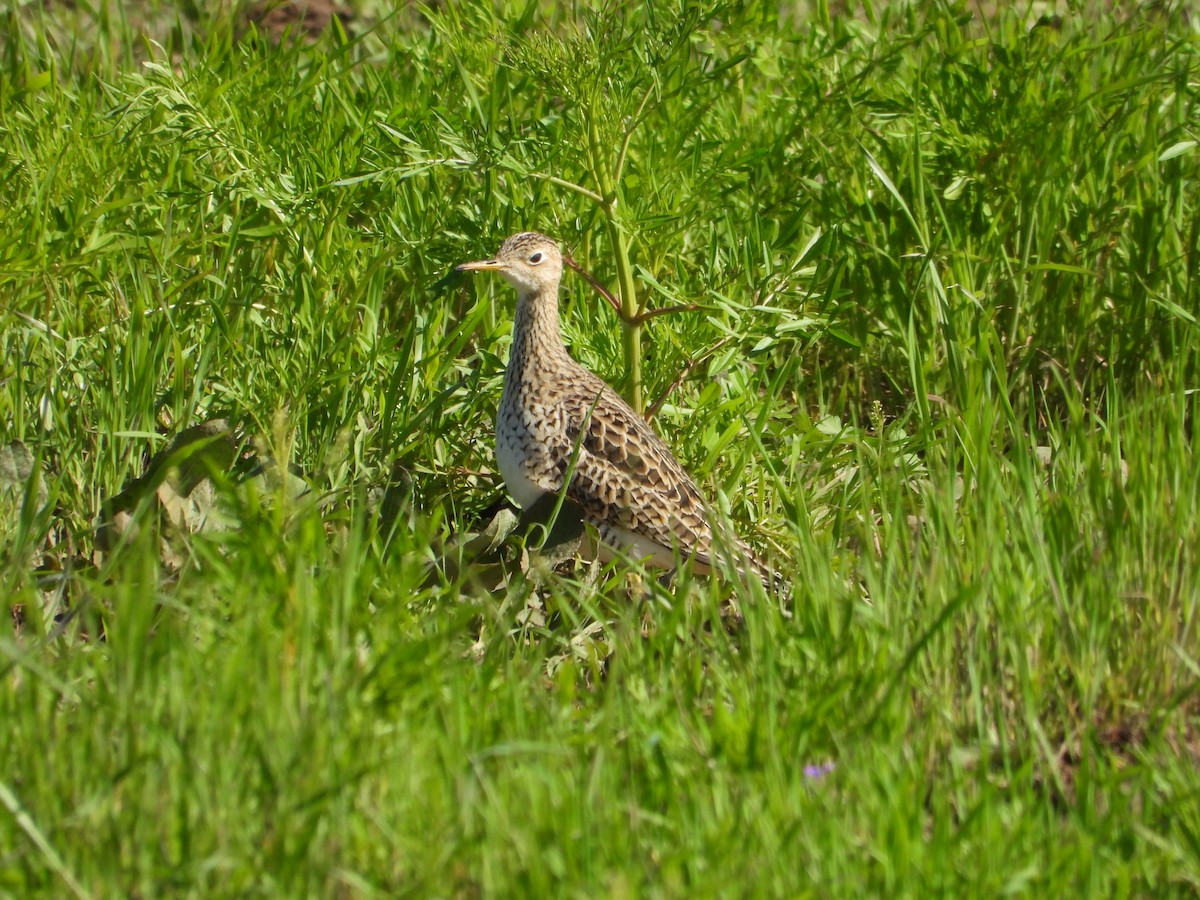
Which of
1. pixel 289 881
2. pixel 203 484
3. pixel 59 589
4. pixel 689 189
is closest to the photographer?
pixel 289 881

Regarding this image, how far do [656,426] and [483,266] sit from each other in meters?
0.93

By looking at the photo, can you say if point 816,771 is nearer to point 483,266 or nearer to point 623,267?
point 623,267

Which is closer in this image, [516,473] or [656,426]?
[516,473]

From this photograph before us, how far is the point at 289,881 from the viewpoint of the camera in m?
2.70

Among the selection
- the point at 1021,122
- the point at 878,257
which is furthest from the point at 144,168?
the point at 1021,122

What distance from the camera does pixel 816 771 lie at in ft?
10.1

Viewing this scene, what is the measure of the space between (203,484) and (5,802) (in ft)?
5.95

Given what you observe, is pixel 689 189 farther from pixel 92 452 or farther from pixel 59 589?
pixel 59 589

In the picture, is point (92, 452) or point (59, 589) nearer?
point (59, 589)

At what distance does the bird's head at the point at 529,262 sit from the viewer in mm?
5033

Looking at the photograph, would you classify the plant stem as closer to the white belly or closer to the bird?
the bird

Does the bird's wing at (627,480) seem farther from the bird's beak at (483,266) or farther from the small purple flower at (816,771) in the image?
the small purple flower at (816,771)

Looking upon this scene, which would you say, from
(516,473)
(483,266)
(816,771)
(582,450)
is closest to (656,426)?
(582,450)

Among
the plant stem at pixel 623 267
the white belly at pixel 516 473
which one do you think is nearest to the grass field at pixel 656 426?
the plant stem at pixel 623 267
